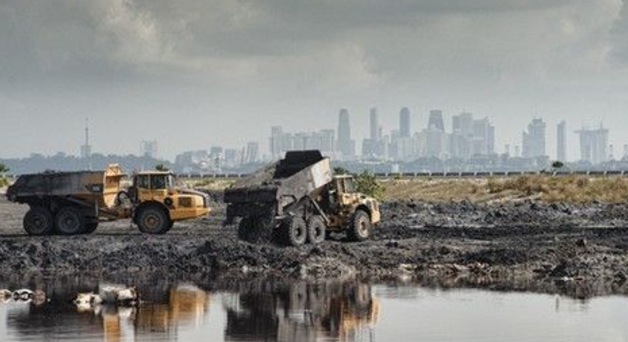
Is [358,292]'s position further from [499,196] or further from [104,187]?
[499,196]

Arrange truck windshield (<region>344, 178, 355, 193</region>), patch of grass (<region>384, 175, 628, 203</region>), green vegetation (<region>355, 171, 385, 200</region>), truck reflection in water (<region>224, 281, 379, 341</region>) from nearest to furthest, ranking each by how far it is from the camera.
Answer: truck reflection in water (<region>224, 281, 379, 341</region>), truck windshield (<region>344, 178, 355, 193</region>), patch of grass (<region>384, 175, 628, 203</region>), green vegetation (<region>355, 171, 385, 200</region>)

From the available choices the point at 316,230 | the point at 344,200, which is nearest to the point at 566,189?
the point at 344,200

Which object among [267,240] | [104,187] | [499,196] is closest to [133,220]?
[104,187]

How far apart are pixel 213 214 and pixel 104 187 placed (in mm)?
19658

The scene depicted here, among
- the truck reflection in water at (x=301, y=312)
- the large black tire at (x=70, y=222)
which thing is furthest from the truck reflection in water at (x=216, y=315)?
the large black tire at (x=70, y=222)

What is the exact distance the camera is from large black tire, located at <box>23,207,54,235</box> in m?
56.9

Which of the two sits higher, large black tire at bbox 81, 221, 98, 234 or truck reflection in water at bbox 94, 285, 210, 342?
large black tire at bbox 81, 221, 98, 234

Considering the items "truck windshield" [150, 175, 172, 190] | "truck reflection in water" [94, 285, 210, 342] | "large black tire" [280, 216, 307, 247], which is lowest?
"truck reflection in water" [94, 285, 210, 342]

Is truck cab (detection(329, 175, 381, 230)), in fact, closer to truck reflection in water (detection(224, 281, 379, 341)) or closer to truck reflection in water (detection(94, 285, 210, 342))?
truck reflection in water (detection(224, 281, 379, 341))

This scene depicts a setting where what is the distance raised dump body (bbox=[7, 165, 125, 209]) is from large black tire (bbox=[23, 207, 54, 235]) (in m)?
0.63

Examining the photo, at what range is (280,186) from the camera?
50.9 meters

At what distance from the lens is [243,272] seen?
45250 mm

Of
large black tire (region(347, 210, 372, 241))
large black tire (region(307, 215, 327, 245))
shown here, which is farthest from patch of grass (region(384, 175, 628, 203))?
large black tire (region(307, 215, 327, 245))

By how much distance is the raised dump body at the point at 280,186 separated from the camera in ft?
167
